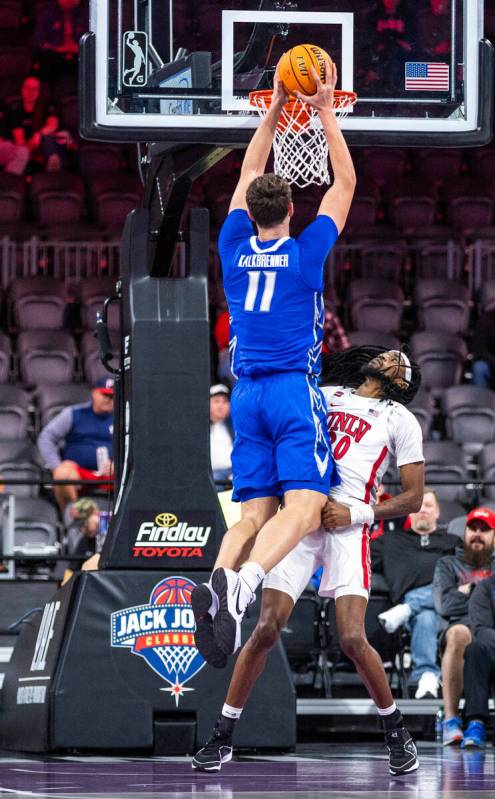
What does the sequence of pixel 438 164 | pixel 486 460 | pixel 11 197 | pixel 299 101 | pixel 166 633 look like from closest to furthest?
pixel 299 101 < pixel 166 633 < pixel 486 460 < pixel 11 197 < pixel 438 164

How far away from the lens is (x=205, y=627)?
20.9ft

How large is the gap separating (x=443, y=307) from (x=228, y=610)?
1123cm

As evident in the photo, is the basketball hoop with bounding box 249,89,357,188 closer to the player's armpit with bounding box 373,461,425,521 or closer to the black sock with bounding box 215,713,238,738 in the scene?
the player's armpit with bounding box 373,461,425,521

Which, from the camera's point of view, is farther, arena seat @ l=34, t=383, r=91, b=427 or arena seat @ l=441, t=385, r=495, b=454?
arena seat @ l=441, t=385, r=495, b=454

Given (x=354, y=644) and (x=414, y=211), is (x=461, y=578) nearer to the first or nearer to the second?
(x=354, y=644)

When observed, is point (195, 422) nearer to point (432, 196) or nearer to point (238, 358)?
point (238, 358)

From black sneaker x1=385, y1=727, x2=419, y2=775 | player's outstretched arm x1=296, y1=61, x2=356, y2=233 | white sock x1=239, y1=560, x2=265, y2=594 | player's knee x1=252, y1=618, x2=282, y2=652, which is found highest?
player's outstretched arm x1=296, y1=61, x2=356, y2=233

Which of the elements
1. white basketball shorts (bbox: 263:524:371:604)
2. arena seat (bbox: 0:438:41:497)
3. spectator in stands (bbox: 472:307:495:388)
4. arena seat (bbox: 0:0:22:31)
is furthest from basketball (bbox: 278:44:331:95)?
arena seat (bbox: 0:0:22:31)

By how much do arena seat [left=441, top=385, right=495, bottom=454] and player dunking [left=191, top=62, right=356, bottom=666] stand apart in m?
8.19

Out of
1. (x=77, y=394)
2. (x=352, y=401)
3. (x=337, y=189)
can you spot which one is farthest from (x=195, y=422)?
(x=77, y=394)

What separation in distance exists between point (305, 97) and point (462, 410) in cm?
850

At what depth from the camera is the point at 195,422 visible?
8.73 m

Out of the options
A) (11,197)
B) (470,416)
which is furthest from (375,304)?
(11,197)

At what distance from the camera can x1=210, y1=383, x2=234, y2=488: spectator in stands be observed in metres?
Result: 13.2
